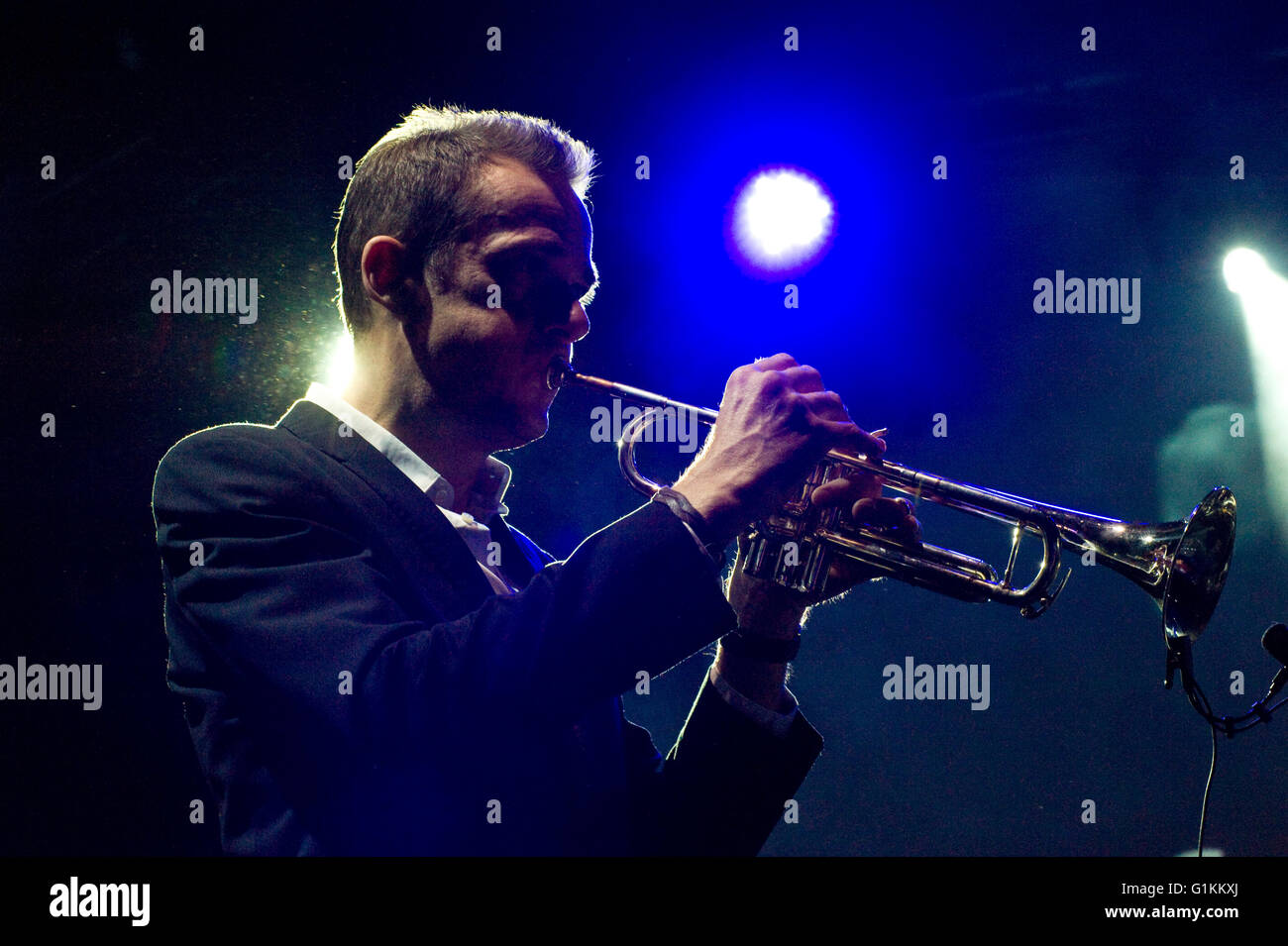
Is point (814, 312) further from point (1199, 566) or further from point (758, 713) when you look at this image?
Result: point (758, 713)

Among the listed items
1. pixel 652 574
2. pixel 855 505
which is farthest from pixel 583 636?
pixel 855 505

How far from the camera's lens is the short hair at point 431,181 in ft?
5.79

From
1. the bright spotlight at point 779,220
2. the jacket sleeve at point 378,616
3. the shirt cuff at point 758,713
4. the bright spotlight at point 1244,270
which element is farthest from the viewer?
the bright spotlight at point 1244,270

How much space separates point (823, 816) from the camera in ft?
15.1

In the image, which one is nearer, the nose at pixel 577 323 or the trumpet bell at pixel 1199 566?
the nose at pixel 577 323

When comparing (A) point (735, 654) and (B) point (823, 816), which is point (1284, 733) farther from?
(A) point (735, 654)

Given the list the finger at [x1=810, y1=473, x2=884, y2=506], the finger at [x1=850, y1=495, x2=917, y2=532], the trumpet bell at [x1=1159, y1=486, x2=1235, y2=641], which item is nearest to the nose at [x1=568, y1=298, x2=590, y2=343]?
the finger at [x1=810, y1=473, x2=884, y2=506]

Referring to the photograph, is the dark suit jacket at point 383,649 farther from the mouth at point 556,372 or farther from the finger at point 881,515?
the finger at point 881,515

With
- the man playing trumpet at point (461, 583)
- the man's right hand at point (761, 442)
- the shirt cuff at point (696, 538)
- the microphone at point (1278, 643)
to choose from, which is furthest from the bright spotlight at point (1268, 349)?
the shirt cuff at point (696, 538)

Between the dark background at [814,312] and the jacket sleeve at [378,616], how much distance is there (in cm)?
179

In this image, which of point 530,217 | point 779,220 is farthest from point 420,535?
point 779,220

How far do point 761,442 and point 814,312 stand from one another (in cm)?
276
